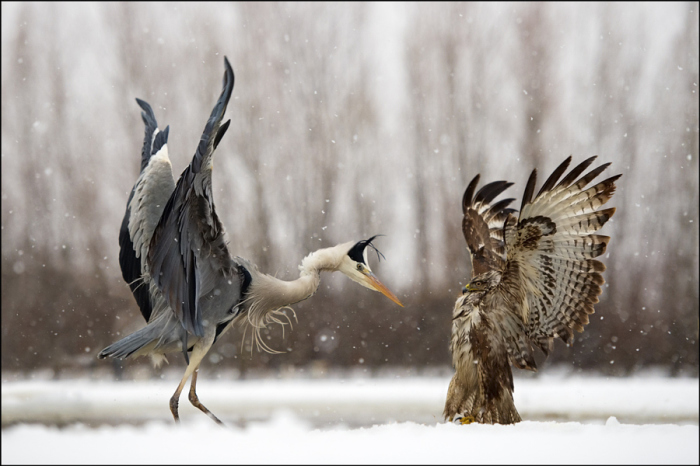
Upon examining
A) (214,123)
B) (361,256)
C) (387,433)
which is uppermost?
(214,123)

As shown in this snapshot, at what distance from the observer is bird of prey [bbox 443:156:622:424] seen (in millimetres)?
3637

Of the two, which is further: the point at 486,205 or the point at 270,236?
the point at 270,236

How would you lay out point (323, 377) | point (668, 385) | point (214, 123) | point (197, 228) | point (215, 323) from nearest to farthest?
point (214, 123)
point (197, 228)
point (215, 323)
point (668, 385)
point (323, 377)

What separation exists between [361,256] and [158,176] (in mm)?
1422

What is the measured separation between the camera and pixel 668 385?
7.51 meters

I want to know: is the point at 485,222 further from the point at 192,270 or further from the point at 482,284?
the point at 192,270

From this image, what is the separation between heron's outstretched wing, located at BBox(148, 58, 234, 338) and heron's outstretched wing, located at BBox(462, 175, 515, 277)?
178cm

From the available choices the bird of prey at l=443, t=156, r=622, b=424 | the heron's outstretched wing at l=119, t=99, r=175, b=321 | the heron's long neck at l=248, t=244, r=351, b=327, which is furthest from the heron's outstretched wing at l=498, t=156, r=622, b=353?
the heron's outstretched wing at l=119, t=99, r=175, b=321

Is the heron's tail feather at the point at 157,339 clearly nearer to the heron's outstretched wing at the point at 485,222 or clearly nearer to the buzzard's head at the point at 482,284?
the buzzard's head at the point at 482,284

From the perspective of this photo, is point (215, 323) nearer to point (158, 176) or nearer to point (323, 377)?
point (158, 176)

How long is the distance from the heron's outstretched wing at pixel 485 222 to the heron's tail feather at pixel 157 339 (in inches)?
79.5

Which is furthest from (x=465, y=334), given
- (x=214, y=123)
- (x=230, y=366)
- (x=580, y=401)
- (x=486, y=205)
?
(x=230, y=366)

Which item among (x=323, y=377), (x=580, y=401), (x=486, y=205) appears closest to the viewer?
(x=486, y=205)

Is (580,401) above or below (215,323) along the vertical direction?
below
